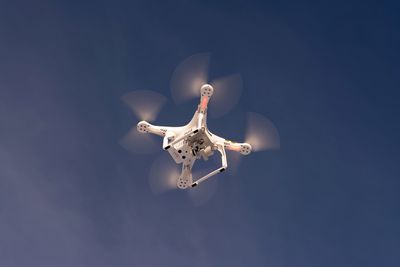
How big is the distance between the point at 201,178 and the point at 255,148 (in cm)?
578

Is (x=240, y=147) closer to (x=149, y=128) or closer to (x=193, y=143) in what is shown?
(x=193, y=143)

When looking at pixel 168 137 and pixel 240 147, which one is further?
pixel 240 147

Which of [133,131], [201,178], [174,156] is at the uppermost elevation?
[133,131]

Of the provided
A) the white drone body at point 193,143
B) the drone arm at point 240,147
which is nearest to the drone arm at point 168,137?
the white drone body at point 193,143

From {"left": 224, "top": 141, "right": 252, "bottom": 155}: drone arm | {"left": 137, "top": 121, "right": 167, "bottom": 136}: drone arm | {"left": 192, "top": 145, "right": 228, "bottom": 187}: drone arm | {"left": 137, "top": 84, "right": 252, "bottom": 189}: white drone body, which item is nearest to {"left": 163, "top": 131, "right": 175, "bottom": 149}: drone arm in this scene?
{"left": 137, "top": 84, "right": 252, "bottom": 189}: white drone body

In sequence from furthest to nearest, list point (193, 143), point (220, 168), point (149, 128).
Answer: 1. point (149, 128)
2. point (193, 143)
3. point (220, 168)

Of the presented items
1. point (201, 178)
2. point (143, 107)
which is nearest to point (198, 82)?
point (143, 107)

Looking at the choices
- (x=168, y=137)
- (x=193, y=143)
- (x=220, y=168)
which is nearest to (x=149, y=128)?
(x=168, y=137)

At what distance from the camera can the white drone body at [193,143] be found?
2962 centimetres

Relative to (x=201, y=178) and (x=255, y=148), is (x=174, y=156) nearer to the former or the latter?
(x=201, y=178)

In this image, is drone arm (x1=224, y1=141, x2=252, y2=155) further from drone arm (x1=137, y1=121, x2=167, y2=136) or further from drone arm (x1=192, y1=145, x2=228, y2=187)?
drone arm (x1=137, y1=121, x2=167, y2=136)

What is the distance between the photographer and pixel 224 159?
29875 millimetres

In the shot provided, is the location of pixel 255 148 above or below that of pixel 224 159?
above

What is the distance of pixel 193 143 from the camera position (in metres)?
30.4
